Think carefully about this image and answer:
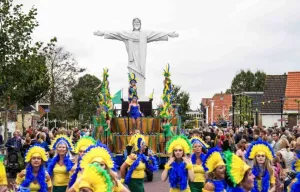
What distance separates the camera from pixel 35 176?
971 centimetres

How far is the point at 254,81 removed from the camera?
8919 cm

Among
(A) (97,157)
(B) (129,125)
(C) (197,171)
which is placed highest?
(B) (129,125)

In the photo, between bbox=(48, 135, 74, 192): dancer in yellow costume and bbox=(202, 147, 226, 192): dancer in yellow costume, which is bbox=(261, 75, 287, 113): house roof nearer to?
bbox=(48, 135, 74, 192): dancer in yellow costume

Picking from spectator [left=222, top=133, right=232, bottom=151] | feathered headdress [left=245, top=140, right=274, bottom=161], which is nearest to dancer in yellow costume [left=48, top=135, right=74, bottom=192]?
feathered headdress [left=245, top=140, right=274, bottom=161]

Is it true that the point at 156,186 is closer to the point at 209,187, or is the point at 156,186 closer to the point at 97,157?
the point at 209,187

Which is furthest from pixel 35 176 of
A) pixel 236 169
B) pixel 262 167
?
pixel 236 169

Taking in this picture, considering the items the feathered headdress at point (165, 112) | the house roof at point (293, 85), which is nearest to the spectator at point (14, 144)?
the feathered headdress at point (165, 112)

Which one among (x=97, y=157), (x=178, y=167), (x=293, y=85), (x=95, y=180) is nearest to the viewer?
(x=95, y=180)

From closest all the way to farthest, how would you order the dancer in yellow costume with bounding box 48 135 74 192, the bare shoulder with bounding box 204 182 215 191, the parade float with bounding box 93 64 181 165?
the bare shoulder with bounding box 204 182 215 191, the dancer in yellow costume with bounding box 48 135 74 192, the parade float with bounding box 93 64 181 165

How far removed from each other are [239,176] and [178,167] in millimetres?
3042

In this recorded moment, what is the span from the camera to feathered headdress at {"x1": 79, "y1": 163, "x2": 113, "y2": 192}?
556cm

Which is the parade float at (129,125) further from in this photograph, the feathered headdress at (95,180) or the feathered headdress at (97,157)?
the feathered headdress at (95,180)

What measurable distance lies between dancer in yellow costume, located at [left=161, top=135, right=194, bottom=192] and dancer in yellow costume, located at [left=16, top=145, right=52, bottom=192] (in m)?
1.78

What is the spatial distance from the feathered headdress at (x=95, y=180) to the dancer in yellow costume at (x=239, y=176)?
1.73 meters
